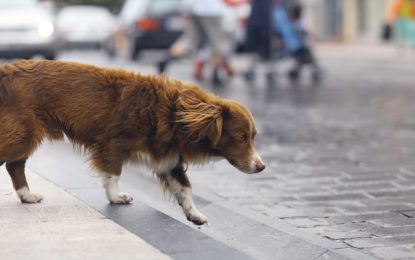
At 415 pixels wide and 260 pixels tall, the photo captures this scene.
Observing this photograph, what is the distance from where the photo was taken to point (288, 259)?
523 cm

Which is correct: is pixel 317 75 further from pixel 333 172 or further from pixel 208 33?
pixel 333 172

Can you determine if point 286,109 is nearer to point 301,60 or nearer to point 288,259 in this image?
point 301,60

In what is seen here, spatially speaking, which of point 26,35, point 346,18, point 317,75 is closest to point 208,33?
point 317,75

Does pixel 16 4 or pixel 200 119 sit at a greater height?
pixel 200 119

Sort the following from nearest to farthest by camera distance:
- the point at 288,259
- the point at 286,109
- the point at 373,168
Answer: the point at 288,259 → the point at 373,168 → the point at 286,109

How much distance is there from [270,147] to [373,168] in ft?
5.17

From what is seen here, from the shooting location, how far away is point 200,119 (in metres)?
5.79

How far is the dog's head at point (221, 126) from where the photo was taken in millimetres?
5805

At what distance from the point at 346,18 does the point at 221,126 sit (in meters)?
35.5

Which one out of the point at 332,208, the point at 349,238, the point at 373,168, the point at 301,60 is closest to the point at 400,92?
the point at 301,60

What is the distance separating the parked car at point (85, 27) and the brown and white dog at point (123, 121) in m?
27.0

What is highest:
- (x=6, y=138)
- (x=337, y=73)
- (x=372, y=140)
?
(x=6, y=138)

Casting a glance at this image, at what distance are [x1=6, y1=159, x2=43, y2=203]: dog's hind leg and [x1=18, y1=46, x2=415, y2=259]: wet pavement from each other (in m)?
1.26

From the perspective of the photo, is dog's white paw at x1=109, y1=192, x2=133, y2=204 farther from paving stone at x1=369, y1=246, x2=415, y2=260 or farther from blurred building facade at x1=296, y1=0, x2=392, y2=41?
blurred building facade at x1=296, y1=0, x2=392, y2=41
